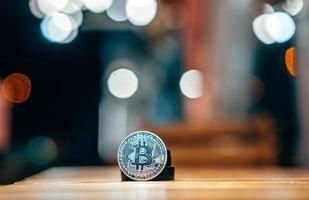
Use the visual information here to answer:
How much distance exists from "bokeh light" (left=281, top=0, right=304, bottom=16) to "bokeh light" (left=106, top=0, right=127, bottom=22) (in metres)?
1.31

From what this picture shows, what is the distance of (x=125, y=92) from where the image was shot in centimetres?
716

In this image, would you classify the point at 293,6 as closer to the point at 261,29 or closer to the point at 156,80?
the point at 261,29

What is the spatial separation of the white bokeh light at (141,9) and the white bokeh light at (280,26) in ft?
3.27

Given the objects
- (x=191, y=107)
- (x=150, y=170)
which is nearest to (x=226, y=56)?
(x=191, y=107)

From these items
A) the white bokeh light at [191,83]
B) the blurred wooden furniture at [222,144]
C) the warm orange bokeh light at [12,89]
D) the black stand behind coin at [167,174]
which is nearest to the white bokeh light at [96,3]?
the blurred wooden furniture at [222,144]

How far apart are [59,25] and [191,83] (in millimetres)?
3069

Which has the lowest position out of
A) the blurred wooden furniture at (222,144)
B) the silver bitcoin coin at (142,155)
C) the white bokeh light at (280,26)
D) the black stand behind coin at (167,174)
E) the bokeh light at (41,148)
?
the bokeh light at (41,148)

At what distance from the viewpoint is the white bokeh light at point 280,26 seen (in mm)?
4984

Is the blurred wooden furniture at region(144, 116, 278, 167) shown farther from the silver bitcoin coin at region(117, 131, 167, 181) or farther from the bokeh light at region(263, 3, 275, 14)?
the silver bitcoin coin at region(117, 131, 167, 181)

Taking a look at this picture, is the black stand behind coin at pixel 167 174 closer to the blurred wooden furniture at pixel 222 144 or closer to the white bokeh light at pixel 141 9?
the blurred wooden furniture at pixel 222 144

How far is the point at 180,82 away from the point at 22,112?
82.2 inches

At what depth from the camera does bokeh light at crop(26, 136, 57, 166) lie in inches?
278

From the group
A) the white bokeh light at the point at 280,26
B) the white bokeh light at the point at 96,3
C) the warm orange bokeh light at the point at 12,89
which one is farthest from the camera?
the warm orange bokeh light at the point at 12,89

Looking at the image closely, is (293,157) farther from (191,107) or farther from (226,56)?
(191,107)
